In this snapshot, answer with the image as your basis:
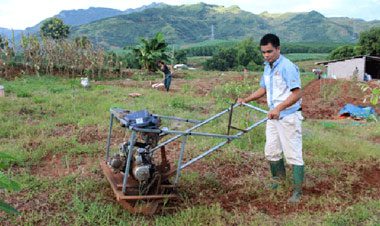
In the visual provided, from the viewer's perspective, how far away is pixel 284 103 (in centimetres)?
308

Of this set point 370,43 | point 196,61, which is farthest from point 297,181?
point 196,61

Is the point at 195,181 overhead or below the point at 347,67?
below

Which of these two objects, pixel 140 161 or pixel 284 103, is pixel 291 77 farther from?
pixel 140 161

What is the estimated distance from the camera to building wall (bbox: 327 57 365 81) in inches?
826

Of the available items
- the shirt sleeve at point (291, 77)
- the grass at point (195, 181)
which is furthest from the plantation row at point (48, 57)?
the shirt sleeve at point (291, 77)

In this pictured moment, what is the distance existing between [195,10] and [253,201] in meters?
173

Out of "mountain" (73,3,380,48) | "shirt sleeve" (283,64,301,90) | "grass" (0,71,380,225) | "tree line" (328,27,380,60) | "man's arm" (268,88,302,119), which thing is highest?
"mountain" (73,3,380,48)

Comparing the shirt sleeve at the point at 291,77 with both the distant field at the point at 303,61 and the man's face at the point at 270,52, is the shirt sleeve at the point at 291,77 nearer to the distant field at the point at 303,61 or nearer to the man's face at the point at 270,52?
the man's face at the point at 270,52

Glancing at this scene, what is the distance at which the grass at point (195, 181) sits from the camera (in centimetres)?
298

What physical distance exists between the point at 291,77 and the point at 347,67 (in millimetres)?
22236

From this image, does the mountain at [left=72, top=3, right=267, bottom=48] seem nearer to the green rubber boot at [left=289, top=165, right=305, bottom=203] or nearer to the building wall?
the building wall

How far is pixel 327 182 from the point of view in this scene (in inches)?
159

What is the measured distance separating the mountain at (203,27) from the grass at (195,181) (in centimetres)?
9426

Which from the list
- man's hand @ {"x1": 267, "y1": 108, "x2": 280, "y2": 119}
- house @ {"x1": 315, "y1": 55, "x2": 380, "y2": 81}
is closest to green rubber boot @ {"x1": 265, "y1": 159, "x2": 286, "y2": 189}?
man's hand @ {"x1": 267, "y1": 108, "x2": 280, "y2": 119}
